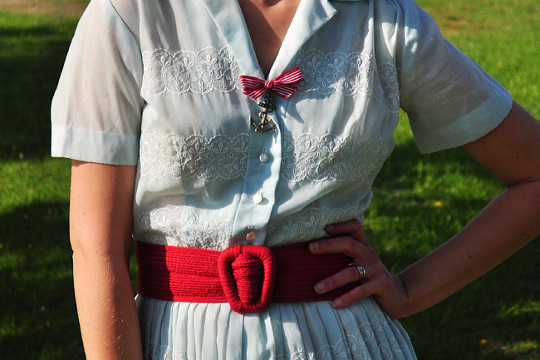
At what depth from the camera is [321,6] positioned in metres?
1.64

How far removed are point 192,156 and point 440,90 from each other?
60 centimetres

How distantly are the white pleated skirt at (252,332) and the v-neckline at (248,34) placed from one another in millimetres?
507

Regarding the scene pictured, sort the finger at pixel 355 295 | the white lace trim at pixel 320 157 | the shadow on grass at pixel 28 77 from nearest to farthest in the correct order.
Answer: the white lace trim at pixel 320 157
the finger at pixel 355 295
the shadow on grass at pixel 28 77

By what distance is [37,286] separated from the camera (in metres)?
4.64

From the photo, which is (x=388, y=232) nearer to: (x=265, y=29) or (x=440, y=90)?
(x=440, y=90)

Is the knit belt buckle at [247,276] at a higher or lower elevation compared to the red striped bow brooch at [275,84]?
lower

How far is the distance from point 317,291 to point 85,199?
0.54 m

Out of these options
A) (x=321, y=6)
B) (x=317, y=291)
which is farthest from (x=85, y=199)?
(x=321, y=6)

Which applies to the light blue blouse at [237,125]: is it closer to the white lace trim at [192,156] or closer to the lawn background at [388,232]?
the white lace trim at [192,156]

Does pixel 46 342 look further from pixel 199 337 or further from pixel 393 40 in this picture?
pixel 393 40

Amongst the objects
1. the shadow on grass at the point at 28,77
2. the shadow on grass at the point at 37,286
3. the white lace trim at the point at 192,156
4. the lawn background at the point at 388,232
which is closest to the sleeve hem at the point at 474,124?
the white lace trim at the point at 192,156

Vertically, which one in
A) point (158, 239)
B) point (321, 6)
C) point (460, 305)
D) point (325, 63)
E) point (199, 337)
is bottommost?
point (460, 305)

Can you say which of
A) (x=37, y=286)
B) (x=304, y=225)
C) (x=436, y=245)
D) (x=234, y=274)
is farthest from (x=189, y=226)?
(x=436, y=245)

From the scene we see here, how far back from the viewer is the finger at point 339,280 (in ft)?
5.55
